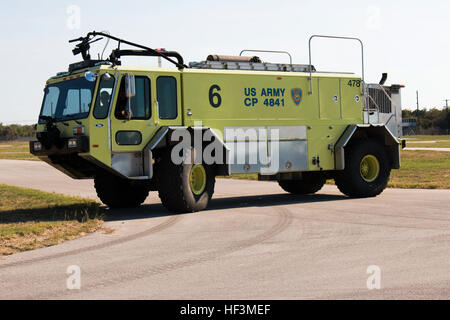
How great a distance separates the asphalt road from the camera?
5.99 metres

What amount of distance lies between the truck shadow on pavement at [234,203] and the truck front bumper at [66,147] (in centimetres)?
155

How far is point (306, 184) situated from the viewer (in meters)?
16.2

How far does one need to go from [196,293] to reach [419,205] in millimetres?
7741

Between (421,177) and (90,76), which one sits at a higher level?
(90,76)

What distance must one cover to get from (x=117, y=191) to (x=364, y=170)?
237 inches

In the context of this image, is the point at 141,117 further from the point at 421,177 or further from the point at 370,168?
the point at 421,177

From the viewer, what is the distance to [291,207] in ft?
42.8

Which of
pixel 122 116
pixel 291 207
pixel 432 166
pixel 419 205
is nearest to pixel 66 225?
pixel 122 116

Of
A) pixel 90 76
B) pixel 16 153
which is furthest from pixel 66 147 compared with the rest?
pixel 16 153

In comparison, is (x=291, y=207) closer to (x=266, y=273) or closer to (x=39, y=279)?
(x=266, y=273)

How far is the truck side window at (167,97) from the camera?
12180 millimetres

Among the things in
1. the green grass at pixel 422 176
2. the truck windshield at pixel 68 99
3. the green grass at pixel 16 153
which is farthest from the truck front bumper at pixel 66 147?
the green grass at pixel 16 153

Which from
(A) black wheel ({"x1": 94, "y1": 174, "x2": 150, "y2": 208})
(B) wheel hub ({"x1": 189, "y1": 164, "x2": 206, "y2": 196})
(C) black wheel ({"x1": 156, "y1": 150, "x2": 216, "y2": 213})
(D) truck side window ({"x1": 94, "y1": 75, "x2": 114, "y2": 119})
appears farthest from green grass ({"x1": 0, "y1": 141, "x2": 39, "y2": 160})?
(D) truck side window ({"x1": 94, "y1": 75, "x2": 114, "y2": 119})

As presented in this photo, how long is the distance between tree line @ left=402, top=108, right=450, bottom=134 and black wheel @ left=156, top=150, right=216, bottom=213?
3524 inches
